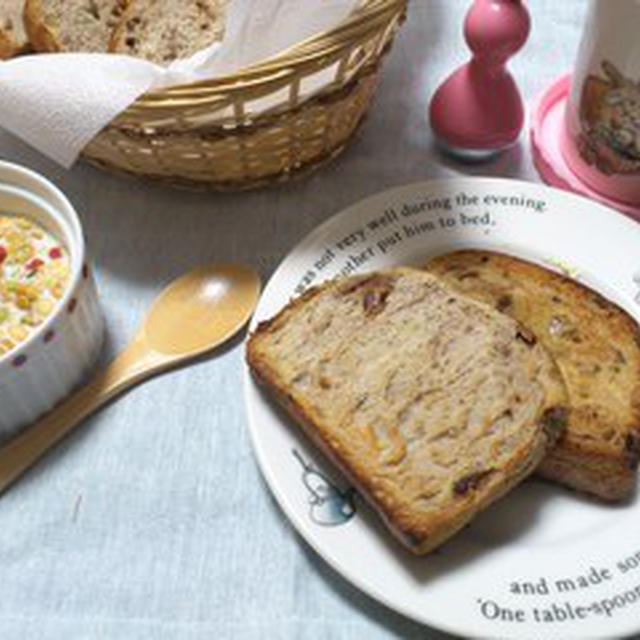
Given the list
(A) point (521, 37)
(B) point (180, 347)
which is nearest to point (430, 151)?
(A) point (521, 37)

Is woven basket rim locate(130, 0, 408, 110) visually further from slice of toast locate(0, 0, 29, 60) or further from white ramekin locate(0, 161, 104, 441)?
slice of toast locate(0, 0, 29, 60)

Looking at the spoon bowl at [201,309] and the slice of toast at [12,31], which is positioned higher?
the slice of toast at [12,31]

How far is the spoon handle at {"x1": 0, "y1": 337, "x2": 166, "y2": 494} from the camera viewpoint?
89cm

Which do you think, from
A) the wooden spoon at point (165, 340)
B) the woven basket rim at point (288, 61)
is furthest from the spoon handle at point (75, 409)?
the woven basket rim at point (288, 61)

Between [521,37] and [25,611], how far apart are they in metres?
0.82

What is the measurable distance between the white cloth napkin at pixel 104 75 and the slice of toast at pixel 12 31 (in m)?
0.15

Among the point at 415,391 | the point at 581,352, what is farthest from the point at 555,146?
the point at 415,391

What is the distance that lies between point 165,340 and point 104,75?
289 mm

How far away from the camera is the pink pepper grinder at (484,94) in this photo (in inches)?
40.1

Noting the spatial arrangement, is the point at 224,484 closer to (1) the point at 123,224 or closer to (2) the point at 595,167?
(1) the point at 123,224

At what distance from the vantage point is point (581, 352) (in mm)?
898

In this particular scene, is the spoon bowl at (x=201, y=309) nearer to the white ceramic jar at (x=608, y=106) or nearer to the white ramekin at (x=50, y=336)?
the white ramekin at (x=50, y=336)

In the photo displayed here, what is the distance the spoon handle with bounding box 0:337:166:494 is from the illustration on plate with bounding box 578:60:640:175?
1.83ft

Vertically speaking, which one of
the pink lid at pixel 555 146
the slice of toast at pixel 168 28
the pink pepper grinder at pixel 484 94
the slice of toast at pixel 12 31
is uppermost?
the slice of toast at pixel 12 31
